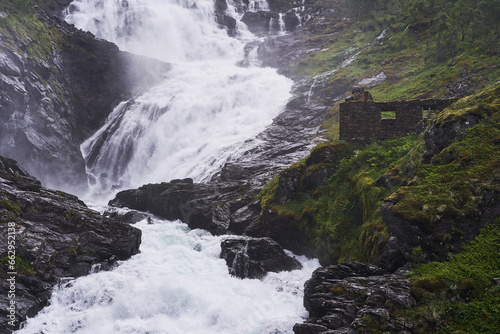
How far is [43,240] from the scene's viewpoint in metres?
15.5

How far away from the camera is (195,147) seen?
120 feet

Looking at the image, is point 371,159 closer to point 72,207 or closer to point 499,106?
point 499,106

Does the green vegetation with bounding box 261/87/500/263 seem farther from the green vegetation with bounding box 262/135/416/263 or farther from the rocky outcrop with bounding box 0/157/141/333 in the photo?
the rocky outcrop with bounding box 0/157/141/333

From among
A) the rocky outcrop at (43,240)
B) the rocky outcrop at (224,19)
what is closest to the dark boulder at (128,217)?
the rocky outcrop at (43,240)

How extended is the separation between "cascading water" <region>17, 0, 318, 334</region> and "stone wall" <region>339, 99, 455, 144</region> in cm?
690

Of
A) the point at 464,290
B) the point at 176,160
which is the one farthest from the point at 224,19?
the point at 464,290

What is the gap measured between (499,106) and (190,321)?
1195 centimetres

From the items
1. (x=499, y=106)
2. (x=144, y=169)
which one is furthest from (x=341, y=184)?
(x=144, y=169)

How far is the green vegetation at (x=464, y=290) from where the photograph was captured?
7129 mm

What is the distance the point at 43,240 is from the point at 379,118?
53.9 ft

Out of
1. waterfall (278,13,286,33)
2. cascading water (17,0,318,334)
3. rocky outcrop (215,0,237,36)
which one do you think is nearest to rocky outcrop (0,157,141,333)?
cascading water (17,0,318,334)

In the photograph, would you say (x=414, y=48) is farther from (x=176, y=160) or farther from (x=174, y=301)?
(x=174, y=301)

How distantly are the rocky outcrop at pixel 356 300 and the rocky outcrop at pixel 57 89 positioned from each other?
3272 centimetres

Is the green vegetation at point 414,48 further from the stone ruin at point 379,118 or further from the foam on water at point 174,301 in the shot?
the foam on water at point 174,301
